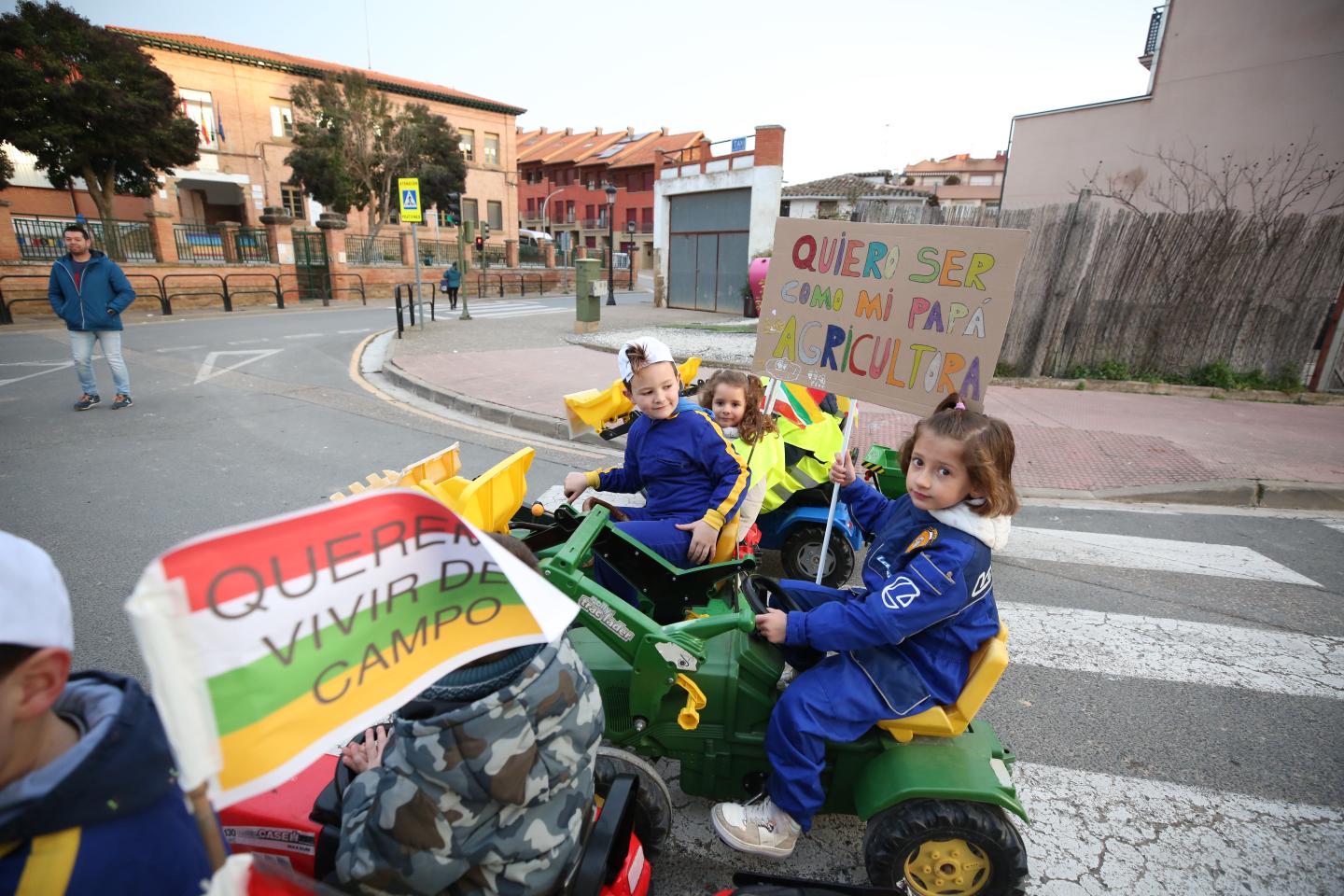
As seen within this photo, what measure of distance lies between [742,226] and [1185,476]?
16.4m

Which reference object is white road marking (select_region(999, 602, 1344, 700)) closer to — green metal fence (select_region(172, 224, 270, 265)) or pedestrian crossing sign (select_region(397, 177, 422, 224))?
pedestrian crossing sign (select_region(397, 177, 422, 224))

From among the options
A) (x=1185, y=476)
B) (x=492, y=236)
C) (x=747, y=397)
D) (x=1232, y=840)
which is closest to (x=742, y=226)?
(x=1185, y=476)

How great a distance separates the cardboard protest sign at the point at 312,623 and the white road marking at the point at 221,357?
34.7ft

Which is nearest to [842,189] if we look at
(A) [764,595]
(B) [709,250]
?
(B) [709,250]

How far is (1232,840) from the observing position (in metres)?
2.48

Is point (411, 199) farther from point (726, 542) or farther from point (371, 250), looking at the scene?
point (371, 250)

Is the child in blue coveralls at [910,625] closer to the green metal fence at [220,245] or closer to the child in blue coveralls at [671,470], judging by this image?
the child in blue coveralls at [671,470]

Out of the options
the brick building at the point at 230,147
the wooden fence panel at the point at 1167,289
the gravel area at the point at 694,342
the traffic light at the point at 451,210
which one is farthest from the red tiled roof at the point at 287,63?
the wooden fence panel at the point at 1167,289

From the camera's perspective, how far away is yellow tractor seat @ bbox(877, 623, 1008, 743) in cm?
207

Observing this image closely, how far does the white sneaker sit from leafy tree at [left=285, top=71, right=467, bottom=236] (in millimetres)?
36248

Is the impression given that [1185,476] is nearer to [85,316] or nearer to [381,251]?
[85,316]

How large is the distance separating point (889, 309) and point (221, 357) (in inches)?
492

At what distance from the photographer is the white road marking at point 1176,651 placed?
344 cm

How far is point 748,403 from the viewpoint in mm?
3996
